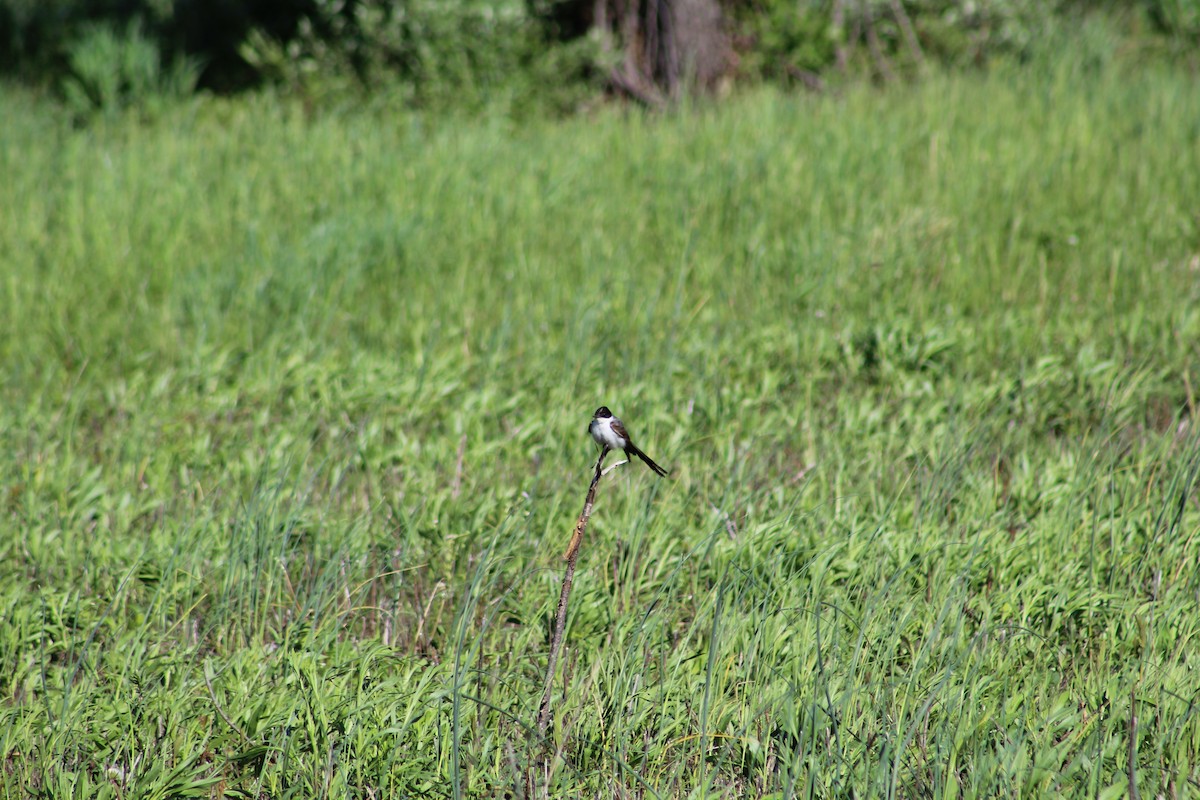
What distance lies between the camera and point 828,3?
8070mm

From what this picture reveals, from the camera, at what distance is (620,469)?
351cm

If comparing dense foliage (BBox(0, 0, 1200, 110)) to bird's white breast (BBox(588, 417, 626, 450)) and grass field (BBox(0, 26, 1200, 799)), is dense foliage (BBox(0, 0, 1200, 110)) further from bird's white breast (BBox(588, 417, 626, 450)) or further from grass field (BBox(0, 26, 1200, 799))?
bird's white breast (BBox(588, 417, 626, 450))

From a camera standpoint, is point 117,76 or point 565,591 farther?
point 117,76

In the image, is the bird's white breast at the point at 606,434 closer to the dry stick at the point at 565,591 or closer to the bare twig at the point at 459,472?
the dry stick at the point at 565,591

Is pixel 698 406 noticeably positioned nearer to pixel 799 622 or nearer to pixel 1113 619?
pixel 799 622

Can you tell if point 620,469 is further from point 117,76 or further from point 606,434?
point 117,76

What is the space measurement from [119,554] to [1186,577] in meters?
2.95

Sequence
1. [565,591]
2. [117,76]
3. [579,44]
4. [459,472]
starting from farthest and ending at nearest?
[579,44] → [117,76] → [459,472] → [565,591]

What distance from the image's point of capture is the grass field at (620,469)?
7.68 ft

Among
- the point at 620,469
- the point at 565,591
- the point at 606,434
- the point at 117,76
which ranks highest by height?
the point at 117,76

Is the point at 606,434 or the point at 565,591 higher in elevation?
the point at 606,434

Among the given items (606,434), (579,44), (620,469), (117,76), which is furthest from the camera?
(579,44)

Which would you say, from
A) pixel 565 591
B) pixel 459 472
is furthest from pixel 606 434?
pixel 459 472

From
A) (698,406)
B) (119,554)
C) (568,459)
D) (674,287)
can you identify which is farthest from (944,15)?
(119,554)
